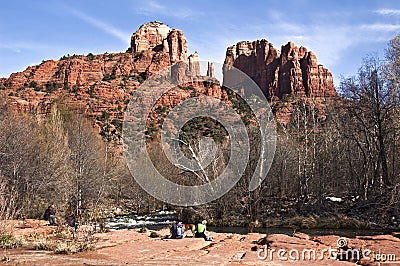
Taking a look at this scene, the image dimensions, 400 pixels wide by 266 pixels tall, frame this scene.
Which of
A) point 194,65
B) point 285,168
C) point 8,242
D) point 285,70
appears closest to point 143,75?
point 194,65

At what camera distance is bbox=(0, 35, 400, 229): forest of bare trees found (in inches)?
1006

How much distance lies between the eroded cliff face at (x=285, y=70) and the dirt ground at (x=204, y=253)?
90.9 meters

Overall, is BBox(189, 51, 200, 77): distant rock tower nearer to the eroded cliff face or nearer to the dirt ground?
the eroded cliff face

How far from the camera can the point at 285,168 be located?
122 feet

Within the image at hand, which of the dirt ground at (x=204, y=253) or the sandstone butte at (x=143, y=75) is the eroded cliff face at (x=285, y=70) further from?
the dirt ground at (x=204, y=253)

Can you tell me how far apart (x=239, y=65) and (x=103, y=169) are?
4603 inches

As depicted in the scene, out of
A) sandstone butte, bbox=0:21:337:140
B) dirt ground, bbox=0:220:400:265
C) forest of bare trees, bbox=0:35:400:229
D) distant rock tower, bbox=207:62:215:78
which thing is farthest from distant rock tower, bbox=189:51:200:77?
dirt ground, bbox=0:220:400:265

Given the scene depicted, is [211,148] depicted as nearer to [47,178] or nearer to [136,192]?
[47,178]

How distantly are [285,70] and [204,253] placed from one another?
116580 mm

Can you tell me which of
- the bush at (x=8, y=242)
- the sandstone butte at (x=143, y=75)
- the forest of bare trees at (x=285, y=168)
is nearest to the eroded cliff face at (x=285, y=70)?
the sandstone butte at (x=143, y=75)

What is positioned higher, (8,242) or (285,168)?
(285,168)

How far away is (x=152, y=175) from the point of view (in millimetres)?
46469

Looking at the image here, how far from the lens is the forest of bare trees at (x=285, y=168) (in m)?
25.5

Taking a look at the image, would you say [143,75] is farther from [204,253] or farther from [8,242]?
[204,253]
